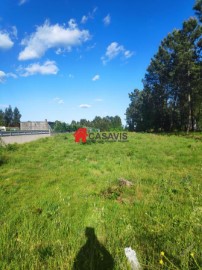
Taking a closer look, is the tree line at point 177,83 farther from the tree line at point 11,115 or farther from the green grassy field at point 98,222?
the tree line at point 11,115

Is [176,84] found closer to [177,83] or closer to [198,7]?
[177,83]

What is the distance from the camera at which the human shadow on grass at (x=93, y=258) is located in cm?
263

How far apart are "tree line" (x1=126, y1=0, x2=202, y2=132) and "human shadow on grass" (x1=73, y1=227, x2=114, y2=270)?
25972 mm

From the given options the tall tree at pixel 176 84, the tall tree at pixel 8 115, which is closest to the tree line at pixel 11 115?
the tall tree at pixel 8 115

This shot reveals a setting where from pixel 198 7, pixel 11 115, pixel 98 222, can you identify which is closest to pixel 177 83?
pixel 198 7

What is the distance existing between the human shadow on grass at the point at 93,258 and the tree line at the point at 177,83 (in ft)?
85.2

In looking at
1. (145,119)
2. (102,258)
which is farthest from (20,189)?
(145,119)

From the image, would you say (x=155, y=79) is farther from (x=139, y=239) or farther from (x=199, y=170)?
(x=139, y=239)

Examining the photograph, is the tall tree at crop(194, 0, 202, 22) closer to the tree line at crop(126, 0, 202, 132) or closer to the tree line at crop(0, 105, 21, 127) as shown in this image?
the tree line at crop(126, 0, 202, 132)

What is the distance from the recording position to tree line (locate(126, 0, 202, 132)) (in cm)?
2902

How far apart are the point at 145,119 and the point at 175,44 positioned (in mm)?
Answer: 23792

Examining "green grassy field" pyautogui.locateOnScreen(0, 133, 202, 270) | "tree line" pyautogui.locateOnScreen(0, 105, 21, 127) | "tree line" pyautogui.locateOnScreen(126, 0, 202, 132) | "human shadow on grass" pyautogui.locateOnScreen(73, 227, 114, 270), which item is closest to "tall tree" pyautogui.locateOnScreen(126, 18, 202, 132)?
"tree line" pyautogui.locateOnScreen(126, 0, 202, 132)

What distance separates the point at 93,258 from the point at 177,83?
113ft

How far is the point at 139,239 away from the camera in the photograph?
322 centimetres
